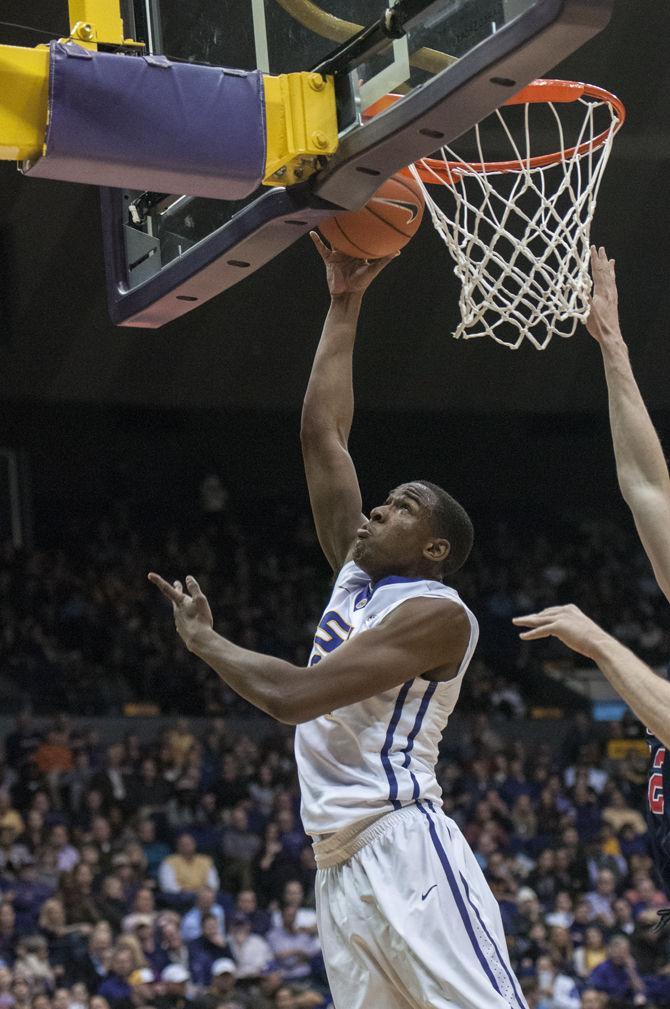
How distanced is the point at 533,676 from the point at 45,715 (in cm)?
539

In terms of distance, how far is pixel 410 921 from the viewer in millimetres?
3184

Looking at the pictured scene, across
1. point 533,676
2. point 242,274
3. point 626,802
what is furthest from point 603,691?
point 242,274

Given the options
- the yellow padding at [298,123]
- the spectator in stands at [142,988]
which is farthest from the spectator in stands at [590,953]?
the yellow padding at [298,123]

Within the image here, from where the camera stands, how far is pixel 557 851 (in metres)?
10.9

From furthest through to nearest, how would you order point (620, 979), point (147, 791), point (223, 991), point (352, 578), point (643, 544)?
point (147, 791) < point (620, 979) < point (223, 991) < point (352, 578) < point (643, 544)

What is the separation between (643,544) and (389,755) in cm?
80

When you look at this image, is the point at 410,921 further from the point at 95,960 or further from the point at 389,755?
the point at 95,960

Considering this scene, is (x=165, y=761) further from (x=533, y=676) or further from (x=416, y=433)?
(x=416, y=433)

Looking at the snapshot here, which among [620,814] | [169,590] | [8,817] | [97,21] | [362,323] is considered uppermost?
[97,21]

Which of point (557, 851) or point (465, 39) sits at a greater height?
point (465, 39)

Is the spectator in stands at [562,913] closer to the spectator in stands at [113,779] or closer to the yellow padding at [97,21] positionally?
the spectator in stands at [113,779]

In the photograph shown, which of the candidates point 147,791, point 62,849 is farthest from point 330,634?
point 147,791

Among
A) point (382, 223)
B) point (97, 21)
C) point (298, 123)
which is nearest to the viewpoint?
point (298, 123)

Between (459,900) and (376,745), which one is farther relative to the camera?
(376,745)
